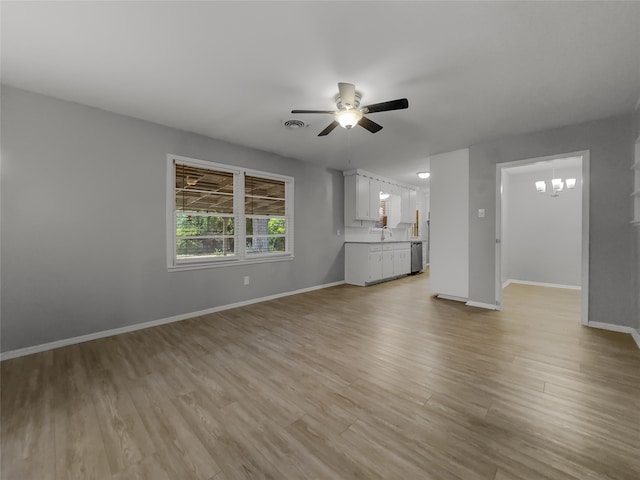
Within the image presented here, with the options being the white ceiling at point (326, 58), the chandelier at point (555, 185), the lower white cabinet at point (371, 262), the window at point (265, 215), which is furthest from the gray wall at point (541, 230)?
the window at point (265, 215)

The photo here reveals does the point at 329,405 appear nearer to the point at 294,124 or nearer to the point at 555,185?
the point at 294,124

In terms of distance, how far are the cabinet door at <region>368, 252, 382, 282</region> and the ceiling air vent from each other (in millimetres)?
3282

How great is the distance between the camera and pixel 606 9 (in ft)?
5.36

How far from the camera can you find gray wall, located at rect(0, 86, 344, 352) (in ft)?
8.41

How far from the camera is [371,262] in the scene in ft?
19.2

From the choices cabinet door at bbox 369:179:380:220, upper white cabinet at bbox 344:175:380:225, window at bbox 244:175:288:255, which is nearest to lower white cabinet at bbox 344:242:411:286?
upper white cabinet at bbox 344:175:380:225

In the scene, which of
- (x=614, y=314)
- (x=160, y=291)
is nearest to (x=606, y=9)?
(x=614, y=314)

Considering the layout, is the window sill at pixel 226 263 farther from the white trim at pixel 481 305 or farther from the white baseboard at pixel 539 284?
the white baseboard at pixel 539 284

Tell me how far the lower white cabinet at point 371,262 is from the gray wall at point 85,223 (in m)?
2.99

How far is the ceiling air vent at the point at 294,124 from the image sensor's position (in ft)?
10.8

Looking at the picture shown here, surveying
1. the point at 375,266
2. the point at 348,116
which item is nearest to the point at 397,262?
the point at 375,266

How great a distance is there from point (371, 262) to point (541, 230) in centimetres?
375

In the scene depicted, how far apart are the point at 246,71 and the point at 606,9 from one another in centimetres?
253

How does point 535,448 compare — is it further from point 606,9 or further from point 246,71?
point 246,71
